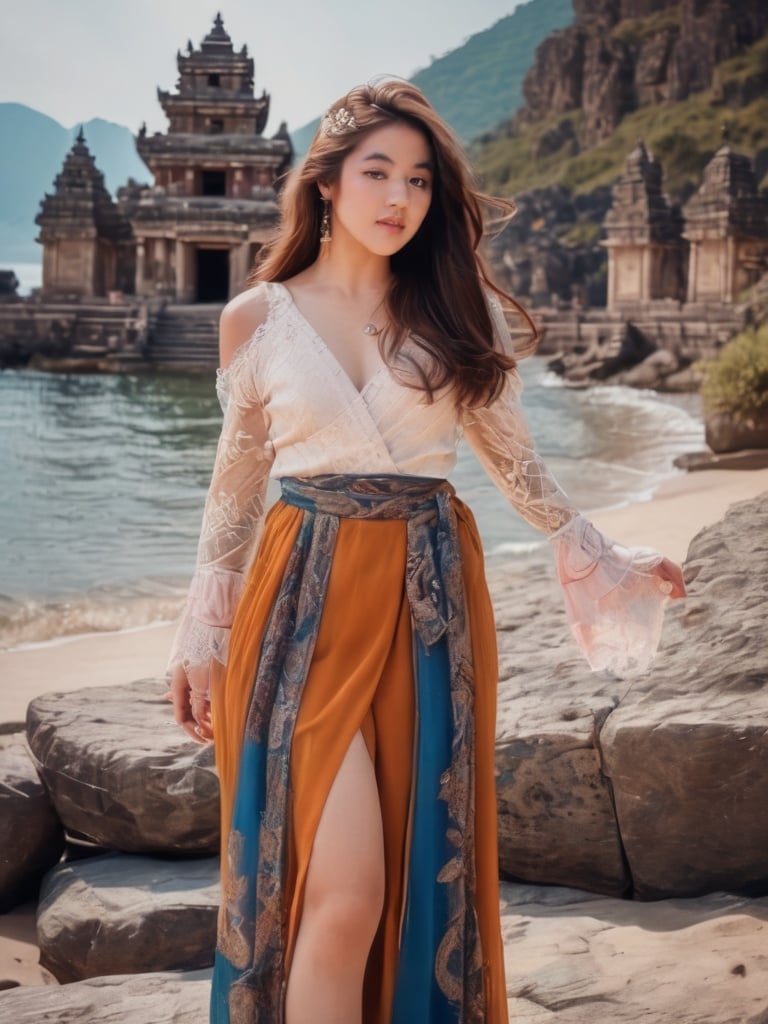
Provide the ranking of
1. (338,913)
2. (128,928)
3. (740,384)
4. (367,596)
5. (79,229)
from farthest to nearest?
(79,229), (740,384), (128,928), (367,596), (338,913)

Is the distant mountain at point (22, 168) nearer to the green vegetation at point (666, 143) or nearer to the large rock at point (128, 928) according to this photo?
the green vegetation at point (666, 143)

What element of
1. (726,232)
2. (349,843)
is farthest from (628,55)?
(349,843)

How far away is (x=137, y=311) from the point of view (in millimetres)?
31688

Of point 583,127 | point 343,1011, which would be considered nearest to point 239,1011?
point 343,1011

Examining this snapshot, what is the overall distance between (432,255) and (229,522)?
568 mm

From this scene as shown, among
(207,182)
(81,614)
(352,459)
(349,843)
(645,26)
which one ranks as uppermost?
(645,26)

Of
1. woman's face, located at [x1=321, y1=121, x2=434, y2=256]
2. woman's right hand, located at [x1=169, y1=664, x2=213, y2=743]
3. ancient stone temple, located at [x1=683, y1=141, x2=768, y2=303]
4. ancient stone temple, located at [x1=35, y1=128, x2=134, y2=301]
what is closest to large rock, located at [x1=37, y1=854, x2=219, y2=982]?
woman's right hand, located at [x1=169, y1=664, x2=213, y2=743]

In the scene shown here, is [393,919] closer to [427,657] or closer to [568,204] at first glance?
[427,657]

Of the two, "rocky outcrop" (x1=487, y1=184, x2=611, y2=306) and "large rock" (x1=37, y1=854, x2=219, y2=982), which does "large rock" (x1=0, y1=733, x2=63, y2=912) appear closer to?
"large rock" (x1=37, y1=854, x2=219, y2=982)

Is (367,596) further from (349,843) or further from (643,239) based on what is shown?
(643,239)

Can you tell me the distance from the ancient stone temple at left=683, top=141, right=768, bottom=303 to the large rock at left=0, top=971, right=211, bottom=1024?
3375cm

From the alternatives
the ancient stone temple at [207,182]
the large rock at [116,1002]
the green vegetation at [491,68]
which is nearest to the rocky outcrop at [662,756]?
the large rock at [116,1002]

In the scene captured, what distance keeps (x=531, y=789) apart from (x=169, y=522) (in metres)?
10.2

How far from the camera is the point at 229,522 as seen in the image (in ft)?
6.95
